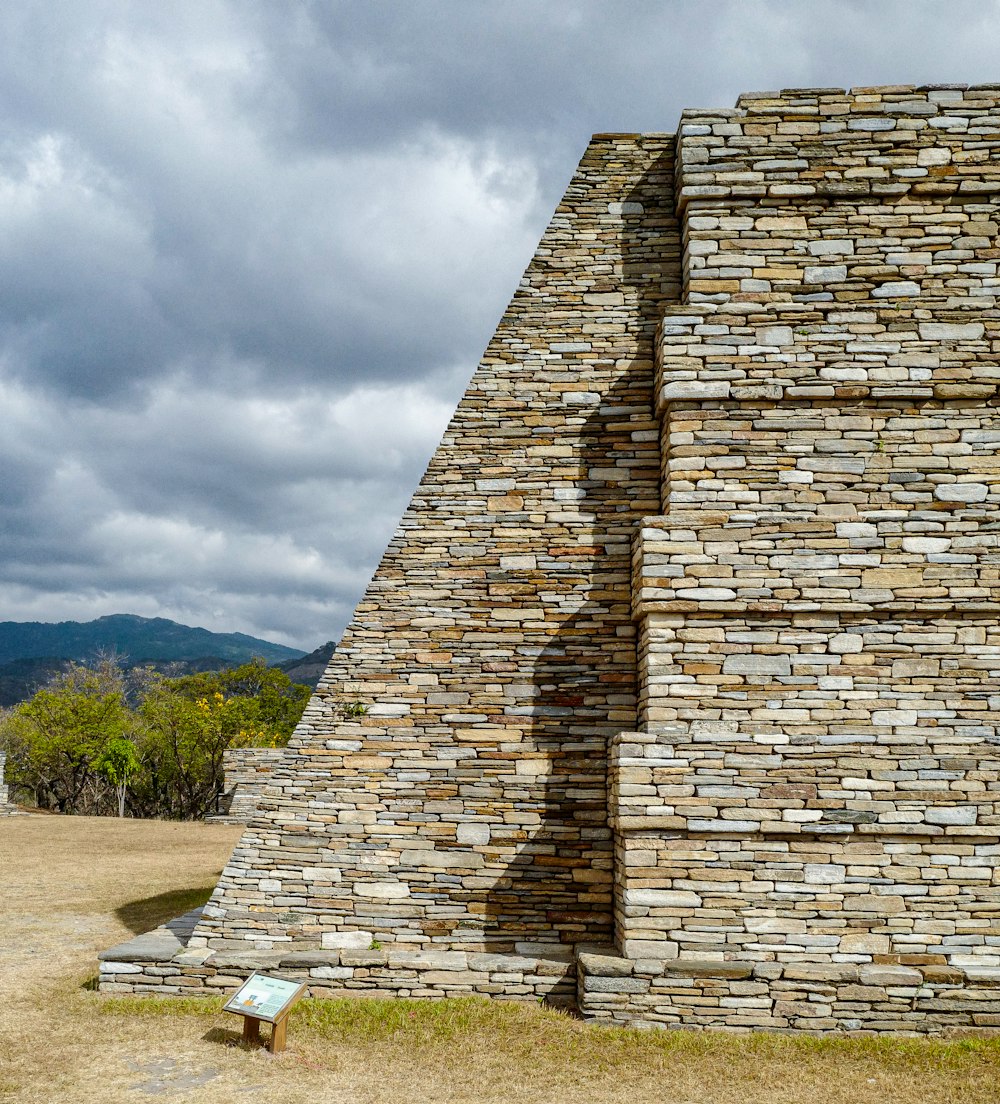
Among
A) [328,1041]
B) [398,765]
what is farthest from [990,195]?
[328,1041]

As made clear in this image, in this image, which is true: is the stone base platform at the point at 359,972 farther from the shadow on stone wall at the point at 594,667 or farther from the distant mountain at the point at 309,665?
the distant mountain at the point at 309,665

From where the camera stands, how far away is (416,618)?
9.81m

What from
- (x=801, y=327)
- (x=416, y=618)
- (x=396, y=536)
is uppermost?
(x=801, y=327)

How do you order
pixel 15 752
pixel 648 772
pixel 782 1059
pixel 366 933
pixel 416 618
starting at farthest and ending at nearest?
pixel 15 752 → pixel 416 618 → pixel 366 933 → pixel 648 772 → pixel 782 1059

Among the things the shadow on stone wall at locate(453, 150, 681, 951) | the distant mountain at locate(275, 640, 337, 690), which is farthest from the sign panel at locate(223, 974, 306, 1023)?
the distant mountain at locate(275, 640, 337, 690)

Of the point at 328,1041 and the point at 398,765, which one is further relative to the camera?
the point at 398,765

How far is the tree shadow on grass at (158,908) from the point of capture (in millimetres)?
12195

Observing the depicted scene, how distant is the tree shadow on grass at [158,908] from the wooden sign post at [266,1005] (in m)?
4.79

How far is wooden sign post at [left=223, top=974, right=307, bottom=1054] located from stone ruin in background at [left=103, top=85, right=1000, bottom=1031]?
113cm

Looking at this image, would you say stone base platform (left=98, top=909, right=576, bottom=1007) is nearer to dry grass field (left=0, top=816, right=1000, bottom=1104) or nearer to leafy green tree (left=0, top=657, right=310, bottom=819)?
dry grass field (left=0, top=816, right=1000, bottom=1104)

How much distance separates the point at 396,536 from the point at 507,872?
12.5 ft

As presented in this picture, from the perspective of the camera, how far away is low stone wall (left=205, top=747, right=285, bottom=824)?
54.7 ft

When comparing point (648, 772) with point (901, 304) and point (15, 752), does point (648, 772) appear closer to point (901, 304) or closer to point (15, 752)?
point (901, 304)

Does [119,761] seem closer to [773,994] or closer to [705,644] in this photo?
[705,644]
